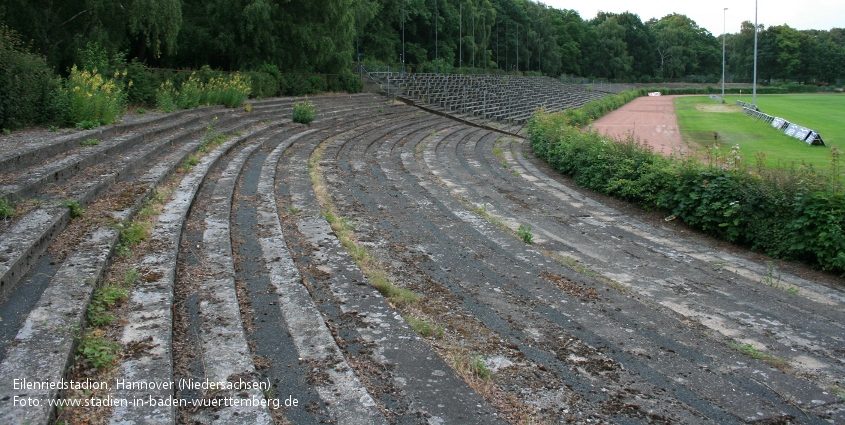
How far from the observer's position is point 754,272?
8.31 m

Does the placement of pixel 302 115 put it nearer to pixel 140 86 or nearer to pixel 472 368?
pixel 140 86

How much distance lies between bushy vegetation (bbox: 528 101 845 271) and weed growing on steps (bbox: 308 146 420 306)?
5.73 meters

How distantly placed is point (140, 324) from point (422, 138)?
18.5 metres

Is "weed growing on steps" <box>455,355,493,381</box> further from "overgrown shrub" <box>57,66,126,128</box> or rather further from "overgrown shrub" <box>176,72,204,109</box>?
"overgrown shrub" <box>176,72,204,109</box>

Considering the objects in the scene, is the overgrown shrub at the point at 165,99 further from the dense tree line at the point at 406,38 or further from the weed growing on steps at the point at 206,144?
the dense tree line at the point at 406,38

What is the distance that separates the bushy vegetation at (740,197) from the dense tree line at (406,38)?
41.6 feet

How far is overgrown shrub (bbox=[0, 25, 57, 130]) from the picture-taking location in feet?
31.5

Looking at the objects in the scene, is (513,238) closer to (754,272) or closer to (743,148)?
(754,272)

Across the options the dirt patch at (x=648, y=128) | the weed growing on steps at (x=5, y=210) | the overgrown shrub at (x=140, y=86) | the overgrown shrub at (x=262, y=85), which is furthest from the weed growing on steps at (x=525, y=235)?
the overgrown shrub at (x=262, y=85)

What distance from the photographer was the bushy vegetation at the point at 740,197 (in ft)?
27.0

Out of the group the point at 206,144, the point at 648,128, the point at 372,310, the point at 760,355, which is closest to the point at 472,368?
the point at 372,310

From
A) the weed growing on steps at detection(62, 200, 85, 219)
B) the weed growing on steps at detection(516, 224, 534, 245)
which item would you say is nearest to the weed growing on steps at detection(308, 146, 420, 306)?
the weed growing on steps at detection(516, 224, 534, 245)

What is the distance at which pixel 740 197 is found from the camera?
9.53 m

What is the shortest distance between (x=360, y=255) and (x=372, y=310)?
2.00m
